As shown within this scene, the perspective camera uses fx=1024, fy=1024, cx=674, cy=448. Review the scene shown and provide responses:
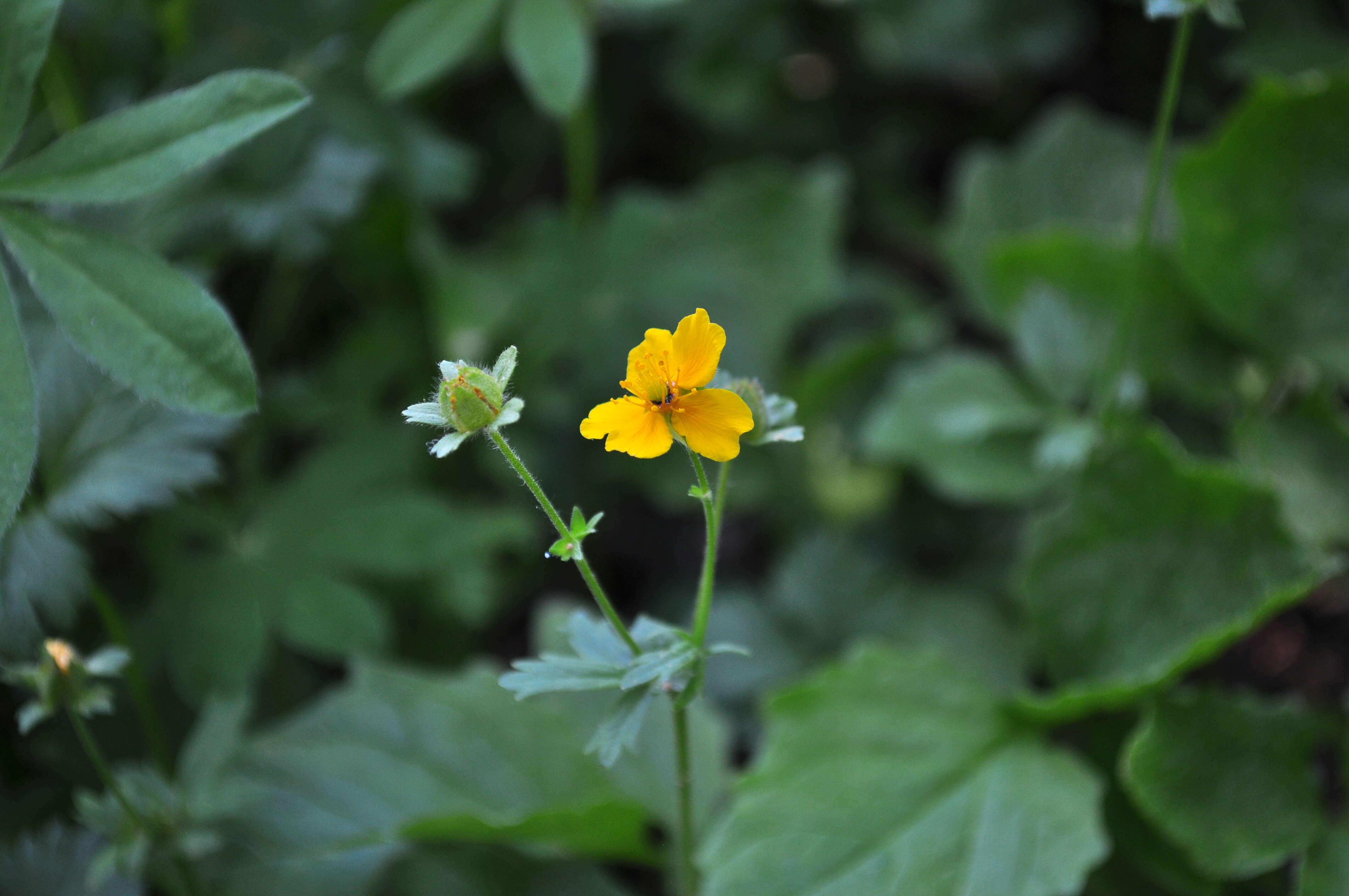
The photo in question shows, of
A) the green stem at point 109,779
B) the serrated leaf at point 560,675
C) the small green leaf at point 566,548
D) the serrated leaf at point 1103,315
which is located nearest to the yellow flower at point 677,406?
the small green leaf at point 566,548

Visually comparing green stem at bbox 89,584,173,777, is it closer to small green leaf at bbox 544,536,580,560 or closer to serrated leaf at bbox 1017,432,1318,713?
small green leaf at bbox 544,536,580,560

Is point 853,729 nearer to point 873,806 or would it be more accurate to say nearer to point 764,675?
point 873,806

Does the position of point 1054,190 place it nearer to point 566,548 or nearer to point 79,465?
→ point 566,548

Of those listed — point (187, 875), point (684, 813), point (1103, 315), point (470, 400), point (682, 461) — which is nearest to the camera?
point (470, 400)

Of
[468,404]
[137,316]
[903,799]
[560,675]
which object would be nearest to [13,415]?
[137,316]

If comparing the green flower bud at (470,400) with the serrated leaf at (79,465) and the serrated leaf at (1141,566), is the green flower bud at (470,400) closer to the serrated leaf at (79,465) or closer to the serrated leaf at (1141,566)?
the serrated leaf at (79,465)

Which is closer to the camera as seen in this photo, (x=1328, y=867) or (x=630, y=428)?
(x=630, y=428)
